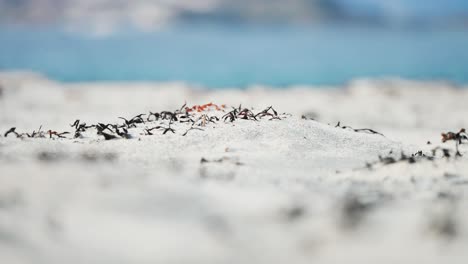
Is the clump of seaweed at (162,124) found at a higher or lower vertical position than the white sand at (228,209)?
higher

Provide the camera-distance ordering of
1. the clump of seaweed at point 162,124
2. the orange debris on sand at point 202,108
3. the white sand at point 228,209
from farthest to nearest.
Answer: the orange debris on sand at point 202,108, the clump of seaweed at point 162,124, the white sand at point 228,209

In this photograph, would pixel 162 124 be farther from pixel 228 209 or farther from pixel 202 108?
pixel 228 209

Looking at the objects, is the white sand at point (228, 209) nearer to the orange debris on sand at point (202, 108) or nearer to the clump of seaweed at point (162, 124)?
the clump of seaweed at point (162, 124)

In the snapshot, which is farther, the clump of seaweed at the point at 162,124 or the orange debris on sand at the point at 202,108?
the orange debris on sand at the point at 202,108

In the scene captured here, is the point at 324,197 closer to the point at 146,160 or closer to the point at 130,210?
the point at 130,210

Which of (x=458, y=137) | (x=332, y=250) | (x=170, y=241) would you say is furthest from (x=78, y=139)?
(x=458, y=137)

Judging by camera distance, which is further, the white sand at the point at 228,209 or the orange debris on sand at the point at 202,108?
the orange debris on sand at the point at 202,108

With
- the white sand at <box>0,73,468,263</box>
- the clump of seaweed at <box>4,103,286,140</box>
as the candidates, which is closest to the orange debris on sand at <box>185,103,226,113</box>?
the clump of seaweed at <box>4,103,286,140</box>

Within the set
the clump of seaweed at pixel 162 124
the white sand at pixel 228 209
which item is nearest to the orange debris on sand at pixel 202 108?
the clump of seaweed at pixel 162 124

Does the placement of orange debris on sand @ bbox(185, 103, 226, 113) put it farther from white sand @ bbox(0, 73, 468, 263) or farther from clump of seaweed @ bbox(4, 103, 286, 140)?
white sand @ bbox(0, 73, 468, 263)

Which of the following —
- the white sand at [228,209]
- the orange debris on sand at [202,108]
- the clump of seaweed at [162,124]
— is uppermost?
the orange debris on sand at [202,108]

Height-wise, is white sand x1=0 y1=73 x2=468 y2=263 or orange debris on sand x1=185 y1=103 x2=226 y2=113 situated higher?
orange debris on sand x1=185 y1=103 x2=226 y2=113

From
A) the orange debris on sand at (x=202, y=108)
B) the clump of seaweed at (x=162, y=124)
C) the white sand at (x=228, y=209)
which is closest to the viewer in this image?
the white sand at (x=228, y=209)
